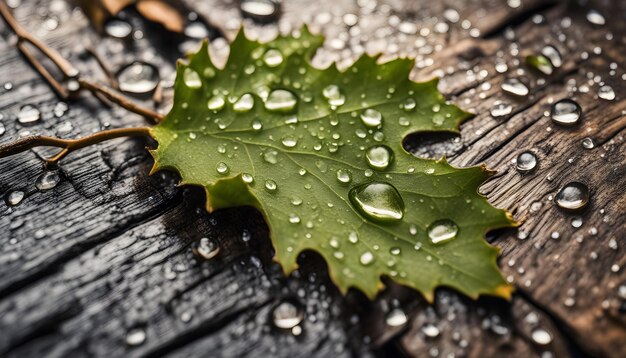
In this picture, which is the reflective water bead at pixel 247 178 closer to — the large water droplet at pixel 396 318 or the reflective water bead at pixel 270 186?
the reflective water bead at pixel 270 186

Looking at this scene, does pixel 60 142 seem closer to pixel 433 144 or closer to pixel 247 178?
pixel 247 178

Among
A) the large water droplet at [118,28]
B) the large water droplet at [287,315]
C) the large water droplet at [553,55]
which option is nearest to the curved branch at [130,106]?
the large water droplet at [118,28]

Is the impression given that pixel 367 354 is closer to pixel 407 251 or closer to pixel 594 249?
pixel 407 251

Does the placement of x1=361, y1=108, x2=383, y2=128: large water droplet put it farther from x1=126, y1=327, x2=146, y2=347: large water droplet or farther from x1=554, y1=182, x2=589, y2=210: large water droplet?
x1=126, y1=327, x2=146, y2=347: large water droplet

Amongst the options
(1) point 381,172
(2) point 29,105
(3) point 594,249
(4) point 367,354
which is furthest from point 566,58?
(2) point 29,105

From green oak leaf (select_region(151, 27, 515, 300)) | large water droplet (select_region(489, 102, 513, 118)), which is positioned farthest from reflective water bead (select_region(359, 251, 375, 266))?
large water droplet (select_region(489, 102, 513, 118))
